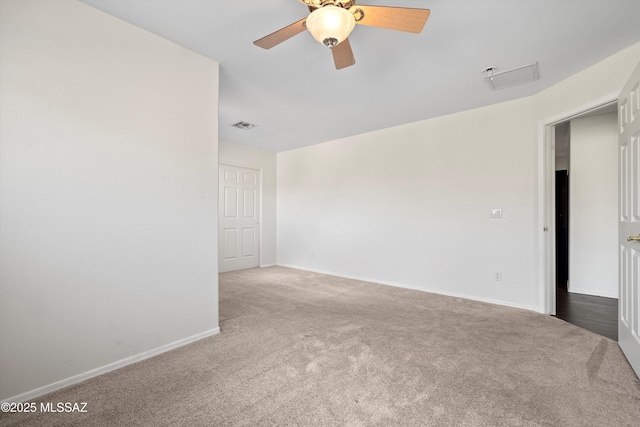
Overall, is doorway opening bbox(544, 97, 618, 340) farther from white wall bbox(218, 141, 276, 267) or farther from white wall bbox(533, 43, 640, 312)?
white wall bbox(218, 141, 276, 267)

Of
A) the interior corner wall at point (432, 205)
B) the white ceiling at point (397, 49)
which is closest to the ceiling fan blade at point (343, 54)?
the white ceiling at point (397, 49)

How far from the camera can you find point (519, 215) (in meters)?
3.37

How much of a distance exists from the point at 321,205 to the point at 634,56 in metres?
4.15

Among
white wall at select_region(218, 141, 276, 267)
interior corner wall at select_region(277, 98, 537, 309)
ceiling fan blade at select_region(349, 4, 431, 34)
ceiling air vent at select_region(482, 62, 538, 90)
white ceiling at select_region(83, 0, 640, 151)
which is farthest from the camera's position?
white wall at select_region(218, 141, 276, 267)

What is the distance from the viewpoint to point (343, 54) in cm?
182

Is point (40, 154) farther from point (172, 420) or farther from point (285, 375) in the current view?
point (285, 375)

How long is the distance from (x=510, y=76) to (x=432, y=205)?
5.78 ft

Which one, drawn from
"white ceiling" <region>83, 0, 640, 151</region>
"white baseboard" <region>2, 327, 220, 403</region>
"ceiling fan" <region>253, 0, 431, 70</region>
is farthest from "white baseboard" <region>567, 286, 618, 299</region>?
"white baseboard" <region>2, 327, 220, 403</region>

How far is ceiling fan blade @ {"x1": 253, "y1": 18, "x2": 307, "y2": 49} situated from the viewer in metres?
1.60

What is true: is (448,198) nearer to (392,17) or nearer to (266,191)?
(392,17)

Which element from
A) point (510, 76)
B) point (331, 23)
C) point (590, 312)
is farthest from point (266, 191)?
point (590, 312)

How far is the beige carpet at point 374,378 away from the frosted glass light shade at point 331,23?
198 centimetres

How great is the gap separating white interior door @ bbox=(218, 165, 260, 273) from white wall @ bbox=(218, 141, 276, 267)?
11 centimetres

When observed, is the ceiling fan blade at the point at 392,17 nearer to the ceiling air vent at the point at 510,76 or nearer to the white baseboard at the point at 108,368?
the ceiling air vent at the point at 510,76
